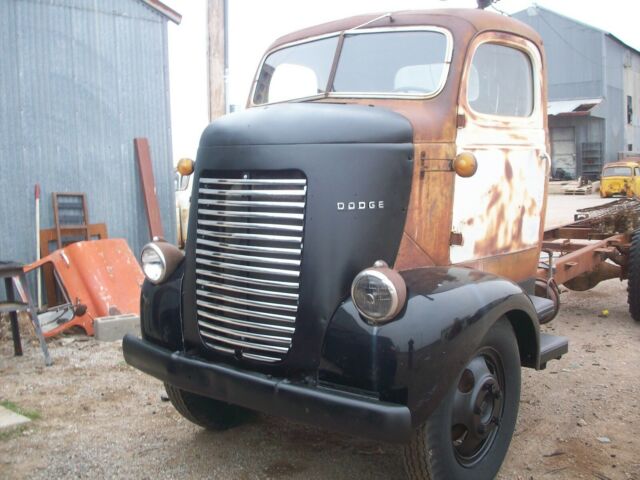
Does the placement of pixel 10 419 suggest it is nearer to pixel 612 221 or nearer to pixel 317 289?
pixel 317 289

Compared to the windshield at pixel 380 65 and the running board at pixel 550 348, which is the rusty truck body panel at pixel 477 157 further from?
the running board at pixel 550 348

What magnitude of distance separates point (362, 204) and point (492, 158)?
1250 mm

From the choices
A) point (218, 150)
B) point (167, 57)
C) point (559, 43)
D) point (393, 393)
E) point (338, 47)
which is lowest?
point (393, 393)

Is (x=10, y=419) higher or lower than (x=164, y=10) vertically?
lower

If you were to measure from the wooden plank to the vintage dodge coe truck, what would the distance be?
15.5ft

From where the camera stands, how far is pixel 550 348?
383 cm

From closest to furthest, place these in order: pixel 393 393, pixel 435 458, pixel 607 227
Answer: pixel 393 393 → pixel 435 458 → pixel 607 227

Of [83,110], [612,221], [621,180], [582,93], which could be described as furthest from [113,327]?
[582,93]

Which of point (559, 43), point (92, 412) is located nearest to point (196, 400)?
point (92, 412)

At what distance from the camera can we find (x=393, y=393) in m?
2.77

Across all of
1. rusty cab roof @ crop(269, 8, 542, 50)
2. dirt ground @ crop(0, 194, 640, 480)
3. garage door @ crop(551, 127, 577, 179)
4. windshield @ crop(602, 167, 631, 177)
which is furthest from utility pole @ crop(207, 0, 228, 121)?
garage door @ crop(551, 127, 577, 179)

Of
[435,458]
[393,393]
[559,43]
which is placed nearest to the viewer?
[393,393]

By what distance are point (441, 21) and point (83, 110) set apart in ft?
17.3

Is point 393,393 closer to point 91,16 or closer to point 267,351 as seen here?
point 267,351
